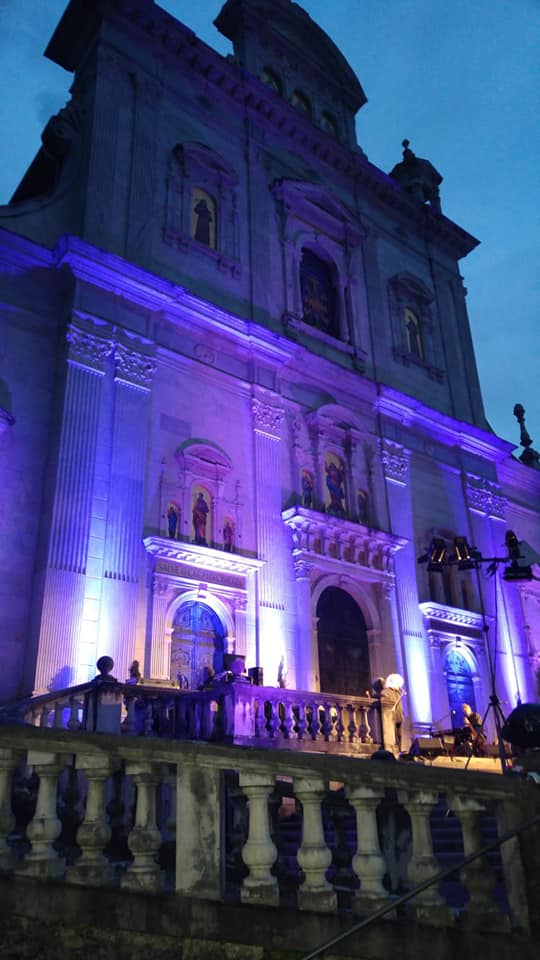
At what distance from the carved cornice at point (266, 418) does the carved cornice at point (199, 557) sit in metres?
3.44

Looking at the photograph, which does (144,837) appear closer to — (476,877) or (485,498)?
(476,877)

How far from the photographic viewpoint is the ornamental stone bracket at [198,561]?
15.2 meters

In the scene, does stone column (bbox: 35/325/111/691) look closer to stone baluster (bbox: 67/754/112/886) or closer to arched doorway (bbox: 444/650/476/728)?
stone baluster (bbox: 67/754/112/886)

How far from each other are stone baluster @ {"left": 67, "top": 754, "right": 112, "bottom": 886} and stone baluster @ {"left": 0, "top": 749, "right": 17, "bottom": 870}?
1.56 feet

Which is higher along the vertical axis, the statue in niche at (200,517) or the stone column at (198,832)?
the statue in niche at (200,517)

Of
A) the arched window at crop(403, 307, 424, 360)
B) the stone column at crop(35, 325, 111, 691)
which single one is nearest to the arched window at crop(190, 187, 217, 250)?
the stone column at crop(35, 325, 111, 691)

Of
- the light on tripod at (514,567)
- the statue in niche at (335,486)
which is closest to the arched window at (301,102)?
the statue in niche at (335,486)

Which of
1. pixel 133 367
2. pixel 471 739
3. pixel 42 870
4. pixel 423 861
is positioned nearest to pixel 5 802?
pixel 42 870

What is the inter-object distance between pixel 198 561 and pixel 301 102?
58.2 ft

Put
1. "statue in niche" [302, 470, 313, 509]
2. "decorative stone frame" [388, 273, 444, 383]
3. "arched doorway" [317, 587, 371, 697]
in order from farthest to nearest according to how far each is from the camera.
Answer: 1. "decorative stone frame" [388, 273, 444, 383]
2. "statue in niche" [302, 470, 313, 509]
3. "arched doorway" [317, 587, 371, 697]

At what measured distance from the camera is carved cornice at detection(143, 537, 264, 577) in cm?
1518

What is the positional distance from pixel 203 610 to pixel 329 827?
8.64 metres

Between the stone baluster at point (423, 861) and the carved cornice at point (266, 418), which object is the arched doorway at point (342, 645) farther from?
the stone baluster at point (423, 861)

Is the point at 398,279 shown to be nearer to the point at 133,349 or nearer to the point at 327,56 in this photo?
the point at 327,56
